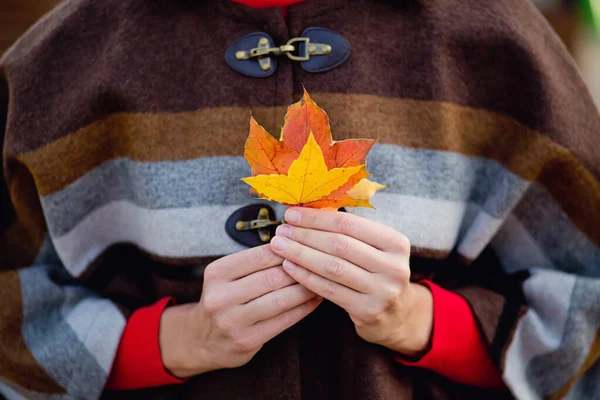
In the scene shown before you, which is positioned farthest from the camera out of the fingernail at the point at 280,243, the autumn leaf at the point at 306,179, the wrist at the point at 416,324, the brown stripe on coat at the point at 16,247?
the brown stripe on coat at the point at 16,247

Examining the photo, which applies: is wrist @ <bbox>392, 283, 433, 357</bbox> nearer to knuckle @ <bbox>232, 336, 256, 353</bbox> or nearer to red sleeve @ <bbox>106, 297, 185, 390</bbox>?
knuckle @ <bbox>232, 336, 256, 353</bbox>

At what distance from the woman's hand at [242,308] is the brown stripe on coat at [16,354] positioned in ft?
0.89

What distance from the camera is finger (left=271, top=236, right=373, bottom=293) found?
833 millimetres

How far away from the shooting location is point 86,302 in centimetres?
112

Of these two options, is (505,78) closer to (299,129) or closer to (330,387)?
(299,129)

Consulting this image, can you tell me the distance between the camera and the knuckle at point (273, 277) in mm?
874

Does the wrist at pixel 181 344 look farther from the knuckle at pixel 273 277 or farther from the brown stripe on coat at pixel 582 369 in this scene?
the brown stripe on coat at pixel 582 369

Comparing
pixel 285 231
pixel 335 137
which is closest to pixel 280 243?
pixel 285 231

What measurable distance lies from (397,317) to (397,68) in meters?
0.40

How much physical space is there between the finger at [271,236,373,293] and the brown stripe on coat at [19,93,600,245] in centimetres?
23

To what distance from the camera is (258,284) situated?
879mm

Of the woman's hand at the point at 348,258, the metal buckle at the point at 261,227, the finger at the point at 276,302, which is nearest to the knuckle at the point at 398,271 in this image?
the woman's hand at the point at 348,258

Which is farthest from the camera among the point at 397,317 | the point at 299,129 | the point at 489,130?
the point at 489,130

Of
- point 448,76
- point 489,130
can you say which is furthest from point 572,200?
point 448,76
